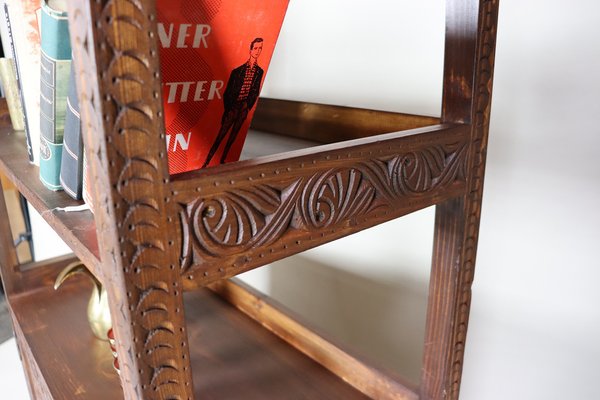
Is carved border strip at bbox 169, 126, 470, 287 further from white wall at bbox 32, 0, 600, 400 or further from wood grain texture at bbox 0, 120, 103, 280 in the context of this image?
white wall at bbox 32, 0, 600, 400

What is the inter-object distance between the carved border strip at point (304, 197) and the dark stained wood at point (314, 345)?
0.99 ft

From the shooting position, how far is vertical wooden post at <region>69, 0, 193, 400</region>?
0.93 feet

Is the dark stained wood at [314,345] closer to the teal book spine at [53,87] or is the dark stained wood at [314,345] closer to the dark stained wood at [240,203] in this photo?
the dark stained wood at [240,203]

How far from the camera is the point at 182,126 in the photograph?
0.43 m

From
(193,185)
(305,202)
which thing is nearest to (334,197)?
(305,202)

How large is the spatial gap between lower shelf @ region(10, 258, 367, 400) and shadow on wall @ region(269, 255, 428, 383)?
8 cm

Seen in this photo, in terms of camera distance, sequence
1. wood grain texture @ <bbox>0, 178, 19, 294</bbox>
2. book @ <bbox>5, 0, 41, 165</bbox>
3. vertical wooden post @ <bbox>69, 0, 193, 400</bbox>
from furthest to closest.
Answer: wood grain texture @ <bbox>0, 178, 19, 294</bbox> → book @ <bbox>5, 0, 41, 165</bbox> → vertical wooden post @ <bbox>69, 0, 193, 400</bbox>

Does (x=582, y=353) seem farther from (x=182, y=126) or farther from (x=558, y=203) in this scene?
(x=182, y=126)

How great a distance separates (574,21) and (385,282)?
52 centimetres

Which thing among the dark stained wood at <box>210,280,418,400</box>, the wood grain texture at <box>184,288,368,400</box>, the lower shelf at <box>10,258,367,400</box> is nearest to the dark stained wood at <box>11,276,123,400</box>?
the lower shelf at <box>10,258,367,400</box>

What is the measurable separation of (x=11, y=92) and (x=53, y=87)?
0.45m

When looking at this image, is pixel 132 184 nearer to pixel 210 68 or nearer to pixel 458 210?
pixel 210 68

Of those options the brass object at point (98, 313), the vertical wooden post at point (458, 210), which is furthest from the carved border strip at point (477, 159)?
the brass object at point (98, 313)

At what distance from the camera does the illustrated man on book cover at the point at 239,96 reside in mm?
432
